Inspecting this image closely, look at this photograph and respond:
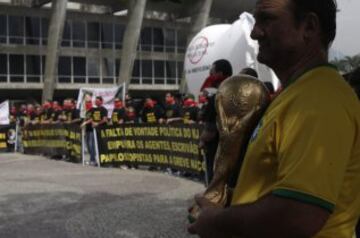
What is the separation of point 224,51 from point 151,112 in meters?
2.14

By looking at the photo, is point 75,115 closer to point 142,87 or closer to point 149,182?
point 149,182

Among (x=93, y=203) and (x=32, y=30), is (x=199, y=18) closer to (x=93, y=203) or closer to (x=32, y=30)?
(x=32, y=30)

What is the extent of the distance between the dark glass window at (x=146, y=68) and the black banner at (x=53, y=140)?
3694cm

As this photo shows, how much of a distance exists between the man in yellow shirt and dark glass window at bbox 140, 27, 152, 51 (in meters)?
57.1

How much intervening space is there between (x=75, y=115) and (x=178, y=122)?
5.92 m

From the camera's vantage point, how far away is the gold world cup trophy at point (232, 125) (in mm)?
1852

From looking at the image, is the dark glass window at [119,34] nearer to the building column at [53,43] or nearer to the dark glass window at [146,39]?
the dark glass window at [146,39]

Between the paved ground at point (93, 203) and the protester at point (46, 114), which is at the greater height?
the protester at point (46, 114)

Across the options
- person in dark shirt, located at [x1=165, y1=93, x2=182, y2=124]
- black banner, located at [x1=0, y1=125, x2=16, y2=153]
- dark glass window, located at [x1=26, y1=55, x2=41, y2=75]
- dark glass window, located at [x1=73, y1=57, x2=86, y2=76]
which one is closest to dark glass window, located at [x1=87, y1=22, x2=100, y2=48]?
dark glass window, located at [x1=73, y1=57, x2=86, y2=76]

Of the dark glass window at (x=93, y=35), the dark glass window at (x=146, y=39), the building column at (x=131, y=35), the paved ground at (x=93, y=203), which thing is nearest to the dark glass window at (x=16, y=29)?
the dark glass window at (x=93, y=35)

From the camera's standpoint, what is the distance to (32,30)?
52.6 meters

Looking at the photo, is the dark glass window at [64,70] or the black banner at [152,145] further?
the dark glass window at [64,70]

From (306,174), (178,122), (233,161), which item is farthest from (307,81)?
(178,122)

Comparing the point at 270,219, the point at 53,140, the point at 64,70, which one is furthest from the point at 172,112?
the point at 64,70
